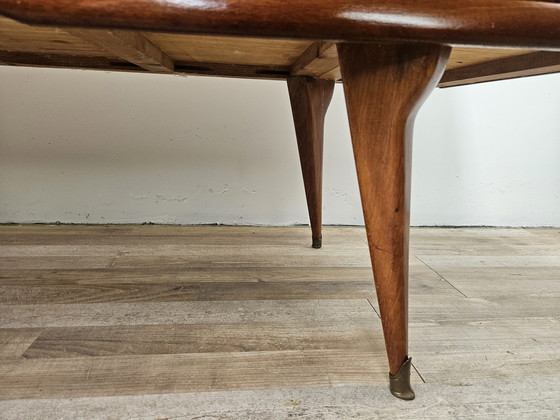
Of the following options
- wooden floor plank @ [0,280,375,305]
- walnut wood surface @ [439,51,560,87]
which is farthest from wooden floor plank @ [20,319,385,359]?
walnut wood surface @ [439,51,560,87]

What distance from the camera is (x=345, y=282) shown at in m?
0.84

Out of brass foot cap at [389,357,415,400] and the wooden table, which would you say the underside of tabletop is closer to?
the wooden table

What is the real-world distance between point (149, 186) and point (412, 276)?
2.82ft

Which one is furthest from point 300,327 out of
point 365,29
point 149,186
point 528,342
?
point 149,186

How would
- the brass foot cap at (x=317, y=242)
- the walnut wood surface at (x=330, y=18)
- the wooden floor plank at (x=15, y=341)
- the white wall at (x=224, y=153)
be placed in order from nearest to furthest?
the walnut wood surface at (x=330, y=18), the wooden floor plank at (x=15, y=341), the brass foot cap at (x=317, y=242), the white wall at (x=224, y=153)

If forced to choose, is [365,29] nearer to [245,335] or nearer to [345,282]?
[245,335]

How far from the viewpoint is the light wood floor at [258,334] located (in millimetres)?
457

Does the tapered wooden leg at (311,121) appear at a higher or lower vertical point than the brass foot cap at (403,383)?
higher

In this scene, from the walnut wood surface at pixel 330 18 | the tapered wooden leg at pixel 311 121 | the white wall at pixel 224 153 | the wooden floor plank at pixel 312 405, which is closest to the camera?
the walnut wood surface at pixel 330 18

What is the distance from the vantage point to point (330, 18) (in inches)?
12.4

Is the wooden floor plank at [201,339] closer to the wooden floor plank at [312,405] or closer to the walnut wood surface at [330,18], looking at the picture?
the wooden floor plank at [312,405]

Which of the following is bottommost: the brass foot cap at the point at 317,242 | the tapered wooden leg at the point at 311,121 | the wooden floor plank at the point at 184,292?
the brass foot cap at the point at 317,242

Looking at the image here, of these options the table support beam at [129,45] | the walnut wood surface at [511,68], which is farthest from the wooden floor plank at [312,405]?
the walnut wood surface at [511,68]

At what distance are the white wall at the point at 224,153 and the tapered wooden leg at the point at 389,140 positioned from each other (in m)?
0.94
